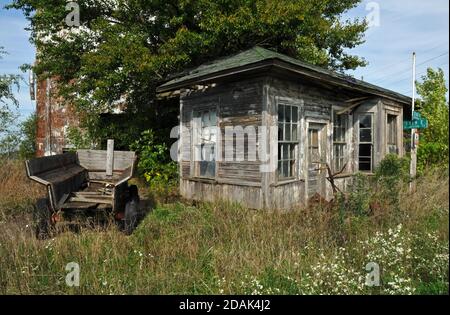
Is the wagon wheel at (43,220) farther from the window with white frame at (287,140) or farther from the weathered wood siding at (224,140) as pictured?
the window with white frame at (287,140)

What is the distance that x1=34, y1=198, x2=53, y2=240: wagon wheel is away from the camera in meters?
5.33

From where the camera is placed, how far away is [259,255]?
4.14 meters

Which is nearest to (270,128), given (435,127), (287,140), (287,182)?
(287,140)

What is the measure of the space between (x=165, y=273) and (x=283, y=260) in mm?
1433

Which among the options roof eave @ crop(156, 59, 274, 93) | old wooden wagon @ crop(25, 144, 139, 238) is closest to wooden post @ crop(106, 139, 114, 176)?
old wooden wagon @ crop(25, 144, 139, 238)

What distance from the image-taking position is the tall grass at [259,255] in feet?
11.7

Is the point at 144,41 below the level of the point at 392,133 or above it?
above

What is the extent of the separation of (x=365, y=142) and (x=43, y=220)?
891cm

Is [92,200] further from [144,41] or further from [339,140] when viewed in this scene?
[339,140]

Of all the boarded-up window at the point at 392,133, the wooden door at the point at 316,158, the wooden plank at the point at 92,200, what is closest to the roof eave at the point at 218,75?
the wooden door at the point at 316,158

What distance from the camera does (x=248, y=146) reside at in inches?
290

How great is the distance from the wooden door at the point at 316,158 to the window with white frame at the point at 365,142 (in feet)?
6.57

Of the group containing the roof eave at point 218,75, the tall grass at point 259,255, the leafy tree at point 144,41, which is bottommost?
the tall grass at point 259,255

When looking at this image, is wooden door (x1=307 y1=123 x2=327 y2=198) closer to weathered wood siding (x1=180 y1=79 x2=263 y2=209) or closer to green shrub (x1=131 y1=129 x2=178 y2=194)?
weathered wood siding (x1=180 y1=79 x2=263 y2=209)
